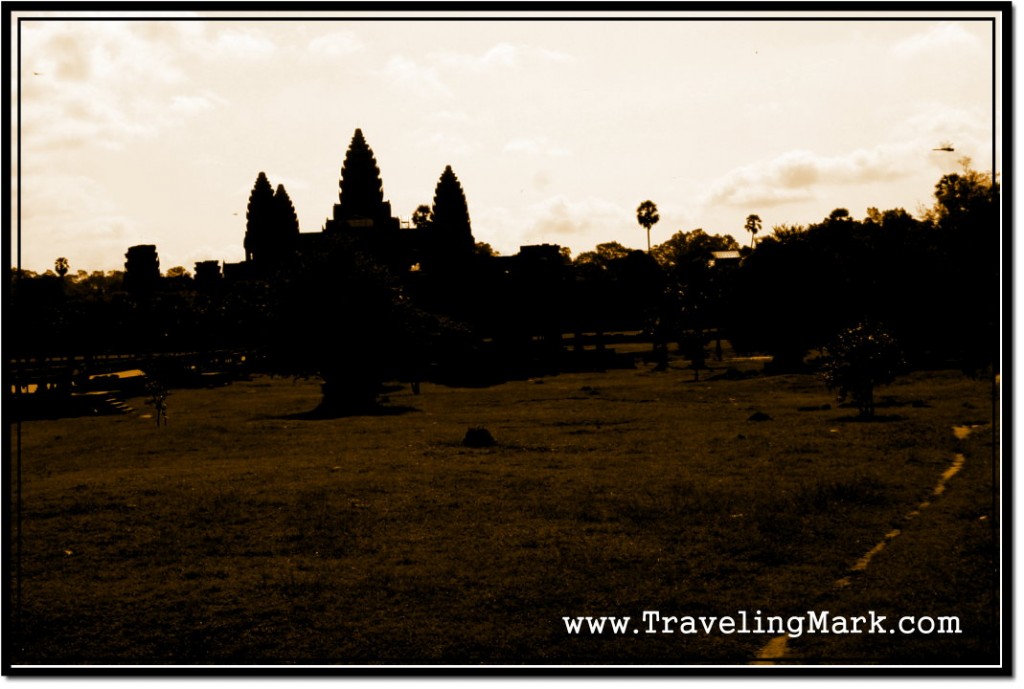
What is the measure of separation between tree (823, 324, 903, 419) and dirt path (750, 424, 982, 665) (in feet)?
39.0

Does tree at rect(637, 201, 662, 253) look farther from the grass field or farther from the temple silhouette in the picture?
the grass field

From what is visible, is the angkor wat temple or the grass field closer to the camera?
the grass field

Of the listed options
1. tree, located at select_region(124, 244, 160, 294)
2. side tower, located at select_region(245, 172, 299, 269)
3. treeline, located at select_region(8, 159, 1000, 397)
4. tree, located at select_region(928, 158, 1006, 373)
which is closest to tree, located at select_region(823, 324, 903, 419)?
treeline, located at select_region(8, 159, 1000, 397)

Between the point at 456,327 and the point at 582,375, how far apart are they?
18098 mm

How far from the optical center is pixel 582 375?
2862 inches

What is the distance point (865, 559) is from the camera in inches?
600

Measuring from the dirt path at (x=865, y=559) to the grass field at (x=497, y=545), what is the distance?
0.11 metres

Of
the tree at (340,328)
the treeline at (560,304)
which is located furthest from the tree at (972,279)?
the tree at (340,328)

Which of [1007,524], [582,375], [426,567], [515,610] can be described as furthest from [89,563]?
[582,375]

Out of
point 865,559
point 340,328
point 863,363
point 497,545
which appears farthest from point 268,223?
point 865,559

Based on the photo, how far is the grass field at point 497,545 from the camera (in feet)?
39.8

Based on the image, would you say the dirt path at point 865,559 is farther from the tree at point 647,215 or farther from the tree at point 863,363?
the tree at point 647,215

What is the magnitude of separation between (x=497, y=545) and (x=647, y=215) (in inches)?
6222

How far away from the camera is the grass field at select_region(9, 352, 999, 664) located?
12125 mm
